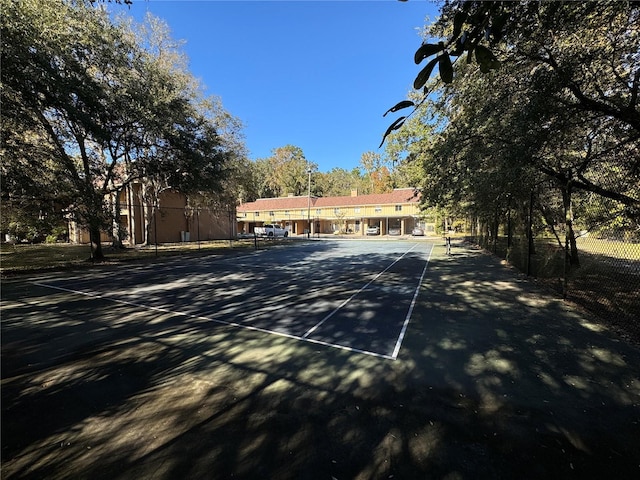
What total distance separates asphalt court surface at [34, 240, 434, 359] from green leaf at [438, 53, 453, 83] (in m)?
3.58

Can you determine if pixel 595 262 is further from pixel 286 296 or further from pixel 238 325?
pixel 238 325

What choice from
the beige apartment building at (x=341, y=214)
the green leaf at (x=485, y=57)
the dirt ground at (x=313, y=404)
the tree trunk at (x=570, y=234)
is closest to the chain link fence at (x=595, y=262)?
the tree trunk at (x=570, y=234)

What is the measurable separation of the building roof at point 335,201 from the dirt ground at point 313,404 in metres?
42.7

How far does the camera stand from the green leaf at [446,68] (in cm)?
111

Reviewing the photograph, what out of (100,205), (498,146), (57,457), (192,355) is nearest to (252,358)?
(192,355)

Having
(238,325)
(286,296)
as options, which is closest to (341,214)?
(286,296)

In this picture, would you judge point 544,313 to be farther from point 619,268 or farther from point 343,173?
point 343,173

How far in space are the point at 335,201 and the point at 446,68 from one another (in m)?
52.3

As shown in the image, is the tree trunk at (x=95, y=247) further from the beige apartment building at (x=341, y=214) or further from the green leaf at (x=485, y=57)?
the beige apartment building at (x=341, y=214)

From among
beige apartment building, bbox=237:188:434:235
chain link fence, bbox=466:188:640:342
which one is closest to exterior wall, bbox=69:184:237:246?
beige apartment building, bbox=237:188:434:235

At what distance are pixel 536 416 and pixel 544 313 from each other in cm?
400

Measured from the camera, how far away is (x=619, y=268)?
10.5 m

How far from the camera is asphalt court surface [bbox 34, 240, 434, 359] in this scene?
499 centimetres

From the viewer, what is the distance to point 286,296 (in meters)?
7.36
